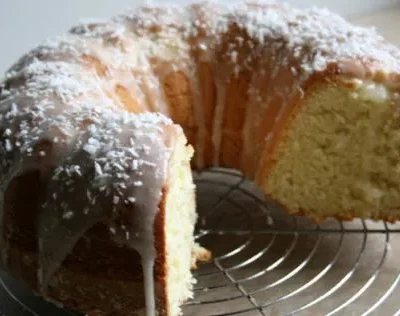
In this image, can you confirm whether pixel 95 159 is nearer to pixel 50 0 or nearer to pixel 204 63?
pixel 204 63

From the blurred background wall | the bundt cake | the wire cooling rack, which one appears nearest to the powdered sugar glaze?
the bundt cake

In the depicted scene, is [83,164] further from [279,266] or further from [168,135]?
[279,266]

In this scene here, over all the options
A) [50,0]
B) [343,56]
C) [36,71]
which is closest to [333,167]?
[343,56]

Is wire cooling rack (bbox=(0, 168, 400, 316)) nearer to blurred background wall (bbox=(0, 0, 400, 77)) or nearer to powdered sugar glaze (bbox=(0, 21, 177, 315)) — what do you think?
powdered sugar glaze (bbox=(0, 21, 177, 315))

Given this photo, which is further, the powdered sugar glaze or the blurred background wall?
the blurred background wall

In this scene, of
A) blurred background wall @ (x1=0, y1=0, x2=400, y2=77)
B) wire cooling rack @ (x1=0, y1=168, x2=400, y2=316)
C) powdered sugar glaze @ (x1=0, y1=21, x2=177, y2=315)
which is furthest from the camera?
blurred background wall @ (x1=0, y1=0, x2=400, y2=77)
